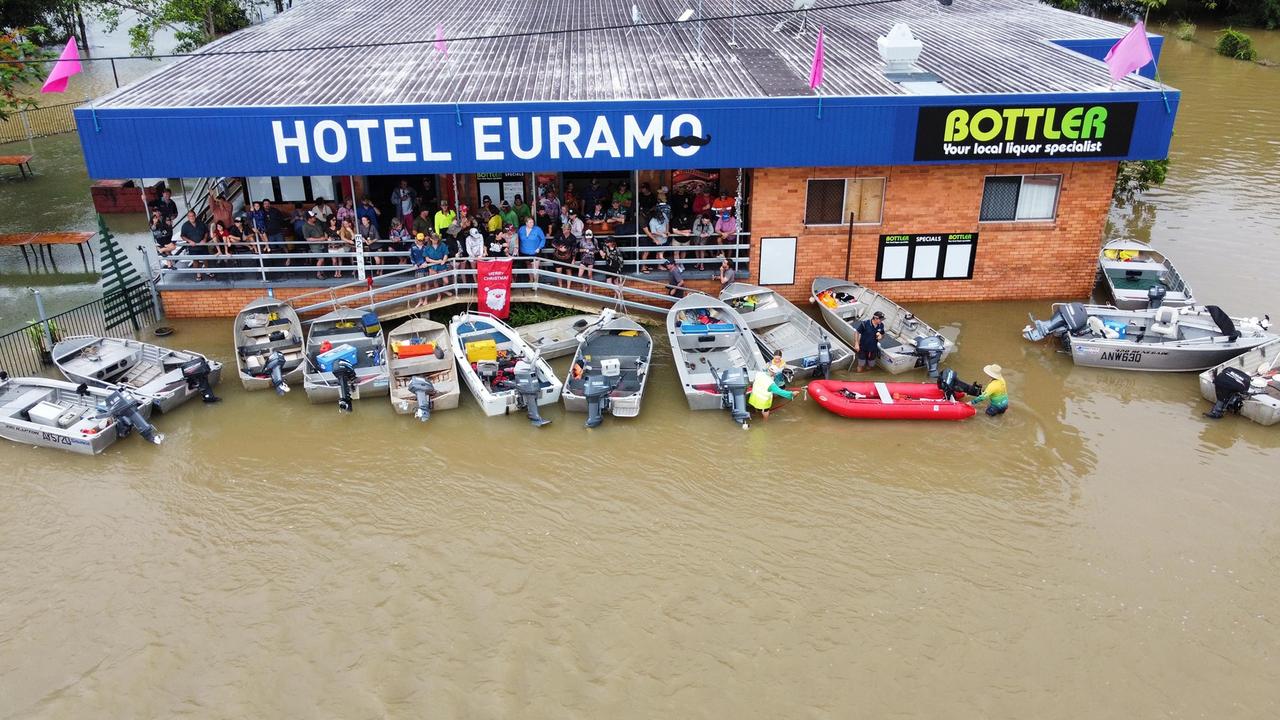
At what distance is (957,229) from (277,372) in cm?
1473

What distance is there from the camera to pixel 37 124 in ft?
119

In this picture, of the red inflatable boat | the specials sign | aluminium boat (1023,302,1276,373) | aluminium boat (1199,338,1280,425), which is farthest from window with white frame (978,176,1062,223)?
the red inflatable boat

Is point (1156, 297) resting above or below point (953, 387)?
above

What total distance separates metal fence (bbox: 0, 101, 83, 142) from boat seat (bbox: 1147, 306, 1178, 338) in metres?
37.7

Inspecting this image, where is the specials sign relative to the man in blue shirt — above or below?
above

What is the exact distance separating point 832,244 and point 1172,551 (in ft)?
32.6

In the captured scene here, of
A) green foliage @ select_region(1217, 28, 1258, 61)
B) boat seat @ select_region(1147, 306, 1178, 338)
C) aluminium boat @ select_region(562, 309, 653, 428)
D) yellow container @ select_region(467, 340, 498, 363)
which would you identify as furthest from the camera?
green foliage @ select_region(1217, 28, 1258, 61)

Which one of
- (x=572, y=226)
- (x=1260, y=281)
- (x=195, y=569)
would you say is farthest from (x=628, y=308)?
(x=1260, y=281)

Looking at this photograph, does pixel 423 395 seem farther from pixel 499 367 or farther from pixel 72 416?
pixel 72 416

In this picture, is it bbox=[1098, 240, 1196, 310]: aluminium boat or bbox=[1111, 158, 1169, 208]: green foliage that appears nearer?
bbox=[1098, 240, 1196, 310]: aluminium boat

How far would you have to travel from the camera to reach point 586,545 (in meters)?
13.2

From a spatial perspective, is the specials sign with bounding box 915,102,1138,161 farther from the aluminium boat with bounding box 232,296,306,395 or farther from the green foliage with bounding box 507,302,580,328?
the aluminium boat with bounding box 232,296,306,395

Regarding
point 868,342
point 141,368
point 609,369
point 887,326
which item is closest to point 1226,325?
point 887,326

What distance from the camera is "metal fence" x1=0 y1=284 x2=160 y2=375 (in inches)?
720
